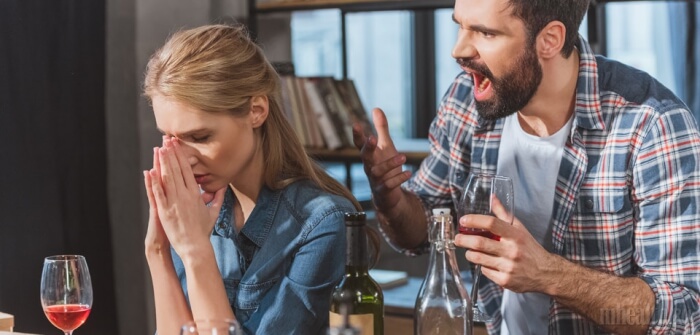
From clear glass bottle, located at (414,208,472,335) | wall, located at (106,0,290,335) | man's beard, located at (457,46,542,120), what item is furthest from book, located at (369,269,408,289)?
clear glass bottle, located at (414,208,472,335)

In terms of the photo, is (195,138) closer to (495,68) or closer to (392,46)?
(495,68)

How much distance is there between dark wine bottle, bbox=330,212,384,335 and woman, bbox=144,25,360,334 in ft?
0.92

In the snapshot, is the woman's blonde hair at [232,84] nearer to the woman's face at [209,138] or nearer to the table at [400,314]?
the woman's face at [209,138]

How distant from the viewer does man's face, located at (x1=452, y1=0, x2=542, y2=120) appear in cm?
208

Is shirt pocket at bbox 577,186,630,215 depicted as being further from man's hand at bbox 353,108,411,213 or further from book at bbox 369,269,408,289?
book at bbox 369,269,408,289

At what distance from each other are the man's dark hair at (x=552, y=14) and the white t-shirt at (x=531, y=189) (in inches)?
7.2

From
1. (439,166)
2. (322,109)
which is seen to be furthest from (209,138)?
(322,109)

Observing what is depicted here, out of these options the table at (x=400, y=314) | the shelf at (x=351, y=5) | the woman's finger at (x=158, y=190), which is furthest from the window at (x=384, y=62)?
the woman's finger at (x=158, y=190)

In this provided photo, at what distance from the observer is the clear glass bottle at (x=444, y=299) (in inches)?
59.9

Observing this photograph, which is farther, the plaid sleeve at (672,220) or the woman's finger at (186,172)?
the plaid sleeve at (672,220)

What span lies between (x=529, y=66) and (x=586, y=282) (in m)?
0.47

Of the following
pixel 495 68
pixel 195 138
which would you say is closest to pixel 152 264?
pixel 195 138

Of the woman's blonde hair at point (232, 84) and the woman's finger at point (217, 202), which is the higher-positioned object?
the woman's blonde hair at point (232, 84)

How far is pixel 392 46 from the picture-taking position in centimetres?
500
